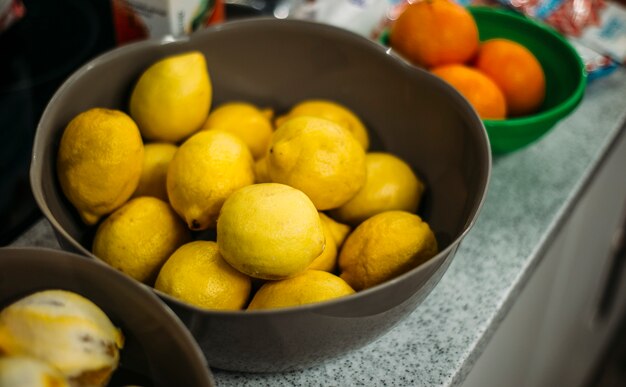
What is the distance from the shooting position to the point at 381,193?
0.61 metres

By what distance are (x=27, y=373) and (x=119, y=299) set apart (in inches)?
3.7

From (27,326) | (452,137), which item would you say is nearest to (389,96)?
(452,137)

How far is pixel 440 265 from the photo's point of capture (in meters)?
0.51

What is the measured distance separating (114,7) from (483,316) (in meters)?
0.53

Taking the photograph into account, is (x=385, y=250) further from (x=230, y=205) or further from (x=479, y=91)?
(x=479, y=91)

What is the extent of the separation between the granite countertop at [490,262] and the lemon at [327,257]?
0.27 ft

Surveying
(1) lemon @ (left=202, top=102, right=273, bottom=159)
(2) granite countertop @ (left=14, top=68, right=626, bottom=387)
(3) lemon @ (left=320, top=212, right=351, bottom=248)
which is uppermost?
(1) lemon @ (left=202, top=102, right=273, bottom=159)

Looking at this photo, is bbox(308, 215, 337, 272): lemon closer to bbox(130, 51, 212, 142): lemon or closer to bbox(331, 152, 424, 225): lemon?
bbox(331, 152, 424, 225): lemon

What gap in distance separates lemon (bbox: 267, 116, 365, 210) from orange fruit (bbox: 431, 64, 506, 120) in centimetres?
20

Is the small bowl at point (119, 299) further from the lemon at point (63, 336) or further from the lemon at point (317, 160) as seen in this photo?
the lemon at point (317, 160)

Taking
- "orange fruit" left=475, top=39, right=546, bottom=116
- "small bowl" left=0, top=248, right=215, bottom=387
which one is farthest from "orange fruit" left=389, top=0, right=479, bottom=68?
"small bowl" left=0, top=248, right=215, bottom=387

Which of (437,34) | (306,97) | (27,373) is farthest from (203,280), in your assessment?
(437,34)

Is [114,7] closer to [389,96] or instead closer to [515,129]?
[389,96]

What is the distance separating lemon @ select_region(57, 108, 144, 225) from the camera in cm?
54
